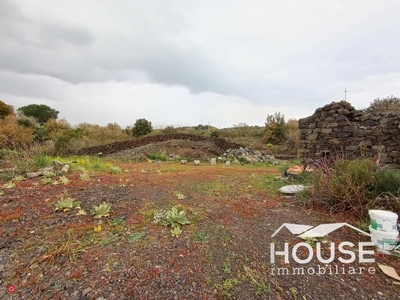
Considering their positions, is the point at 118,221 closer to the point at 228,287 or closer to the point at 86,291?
the point at 86,291

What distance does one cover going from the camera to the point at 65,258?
Result: 73.9 inches

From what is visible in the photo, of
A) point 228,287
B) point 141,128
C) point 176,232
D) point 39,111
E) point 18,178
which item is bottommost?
point 228,287

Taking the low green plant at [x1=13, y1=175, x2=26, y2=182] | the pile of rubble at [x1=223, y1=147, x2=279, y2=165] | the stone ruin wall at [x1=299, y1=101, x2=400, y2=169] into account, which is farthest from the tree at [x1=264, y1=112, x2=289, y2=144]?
the low green plant at [x1=13, y1=175, x2=26, y2=182]

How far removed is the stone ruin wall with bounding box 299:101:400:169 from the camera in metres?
4.75

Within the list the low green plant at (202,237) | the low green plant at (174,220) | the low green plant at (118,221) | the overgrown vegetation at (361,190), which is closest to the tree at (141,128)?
the low green plant at (118,221)

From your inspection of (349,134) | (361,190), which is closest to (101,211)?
(361,190)

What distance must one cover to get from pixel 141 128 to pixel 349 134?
1577 cm

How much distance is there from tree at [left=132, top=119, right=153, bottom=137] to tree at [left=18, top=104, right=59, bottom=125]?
567 inches

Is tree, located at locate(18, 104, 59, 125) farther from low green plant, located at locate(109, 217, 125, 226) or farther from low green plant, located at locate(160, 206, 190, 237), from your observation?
low green plant, located at locate(160, 206, 190, 237)

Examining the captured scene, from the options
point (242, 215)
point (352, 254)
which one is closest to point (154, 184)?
point (242, 215)

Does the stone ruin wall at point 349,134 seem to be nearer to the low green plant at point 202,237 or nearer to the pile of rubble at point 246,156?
the low green plant at point 202,237

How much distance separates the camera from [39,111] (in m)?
25.3

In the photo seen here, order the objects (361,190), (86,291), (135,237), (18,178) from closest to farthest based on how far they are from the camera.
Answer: (86,291) → (135,237) → (361,190) → (18,178)

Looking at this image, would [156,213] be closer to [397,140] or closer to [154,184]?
[154,184]
